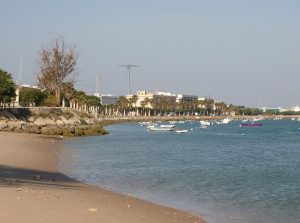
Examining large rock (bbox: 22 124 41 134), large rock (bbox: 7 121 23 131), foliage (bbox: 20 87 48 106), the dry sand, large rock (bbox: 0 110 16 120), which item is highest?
foliage (bbox: 20 87 48 106)

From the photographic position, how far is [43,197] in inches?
608

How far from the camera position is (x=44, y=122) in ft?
273

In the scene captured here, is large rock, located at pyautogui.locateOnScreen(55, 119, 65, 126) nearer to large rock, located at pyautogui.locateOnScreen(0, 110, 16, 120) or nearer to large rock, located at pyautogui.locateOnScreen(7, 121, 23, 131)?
large rock, located at pyautogui.locateOnScreen(0, 110, 16, 120)

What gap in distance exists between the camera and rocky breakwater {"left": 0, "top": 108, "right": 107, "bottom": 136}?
229 feet

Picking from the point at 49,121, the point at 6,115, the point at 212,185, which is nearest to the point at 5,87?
the point at 6,115

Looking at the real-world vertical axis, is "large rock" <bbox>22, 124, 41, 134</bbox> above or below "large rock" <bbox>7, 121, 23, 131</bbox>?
below

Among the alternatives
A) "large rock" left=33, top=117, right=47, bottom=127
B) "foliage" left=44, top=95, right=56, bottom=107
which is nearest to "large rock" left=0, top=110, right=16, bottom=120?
"large rock" left=33, top=117, right=47, bottom=127

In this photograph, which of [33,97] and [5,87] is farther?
[33,97]

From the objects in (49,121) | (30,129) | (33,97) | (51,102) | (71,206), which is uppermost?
(33,97)

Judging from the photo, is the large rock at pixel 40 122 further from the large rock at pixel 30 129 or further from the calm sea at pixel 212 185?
the calm sea at pixel 212 185

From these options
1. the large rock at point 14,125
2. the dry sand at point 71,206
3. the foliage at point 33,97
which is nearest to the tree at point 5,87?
the large rock at point 14,125

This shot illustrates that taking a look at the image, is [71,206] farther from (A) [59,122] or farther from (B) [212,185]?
(A) [59,122]

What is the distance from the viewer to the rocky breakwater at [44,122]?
69688mm

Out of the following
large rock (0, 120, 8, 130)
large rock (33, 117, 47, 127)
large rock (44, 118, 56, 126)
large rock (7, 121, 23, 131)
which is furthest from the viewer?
large rock (44, 118, 56, 126)
